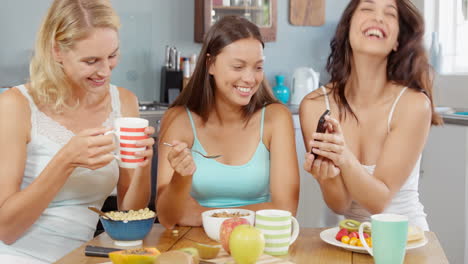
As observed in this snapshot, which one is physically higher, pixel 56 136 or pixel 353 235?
pixel 56 136

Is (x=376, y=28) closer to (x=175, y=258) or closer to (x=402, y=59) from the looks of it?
(x=402, y=59)

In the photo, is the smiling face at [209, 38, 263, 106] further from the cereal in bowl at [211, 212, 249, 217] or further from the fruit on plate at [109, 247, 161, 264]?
the fruit on plate at [109, 247, 161, 264]

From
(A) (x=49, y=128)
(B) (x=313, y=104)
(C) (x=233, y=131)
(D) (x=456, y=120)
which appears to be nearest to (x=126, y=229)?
(A) (x=49, y=128)

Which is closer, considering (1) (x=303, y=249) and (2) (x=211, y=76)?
(1) (x=303, y=249)

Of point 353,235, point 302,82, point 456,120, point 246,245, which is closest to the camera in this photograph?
point 246,245

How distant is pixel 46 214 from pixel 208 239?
0.49 meters

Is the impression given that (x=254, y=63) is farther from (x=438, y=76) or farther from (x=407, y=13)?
(x=438, y=76)

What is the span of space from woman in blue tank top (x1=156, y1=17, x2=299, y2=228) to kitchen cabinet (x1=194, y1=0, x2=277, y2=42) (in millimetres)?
1899

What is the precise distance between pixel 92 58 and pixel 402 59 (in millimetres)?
1067

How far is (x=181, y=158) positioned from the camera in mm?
1696

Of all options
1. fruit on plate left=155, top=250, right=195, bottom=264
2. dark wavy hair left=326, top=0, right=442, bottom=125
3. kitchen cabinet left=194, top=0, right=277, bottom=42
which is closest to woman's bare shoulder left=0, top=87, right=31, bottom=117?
fruit on plate left=155, top=250, right=195, bottom=264

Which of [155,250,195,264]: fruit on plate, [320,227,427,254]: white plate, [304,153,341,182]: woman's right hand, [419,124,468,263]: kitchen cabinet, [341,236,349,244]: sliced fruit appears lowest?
[419,124,468,263]: kitchen cabinet

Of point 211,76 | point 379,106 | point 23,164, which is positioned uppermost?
point 211,76

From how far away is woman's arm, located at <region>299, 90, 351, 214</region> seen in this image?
71.1 inches
